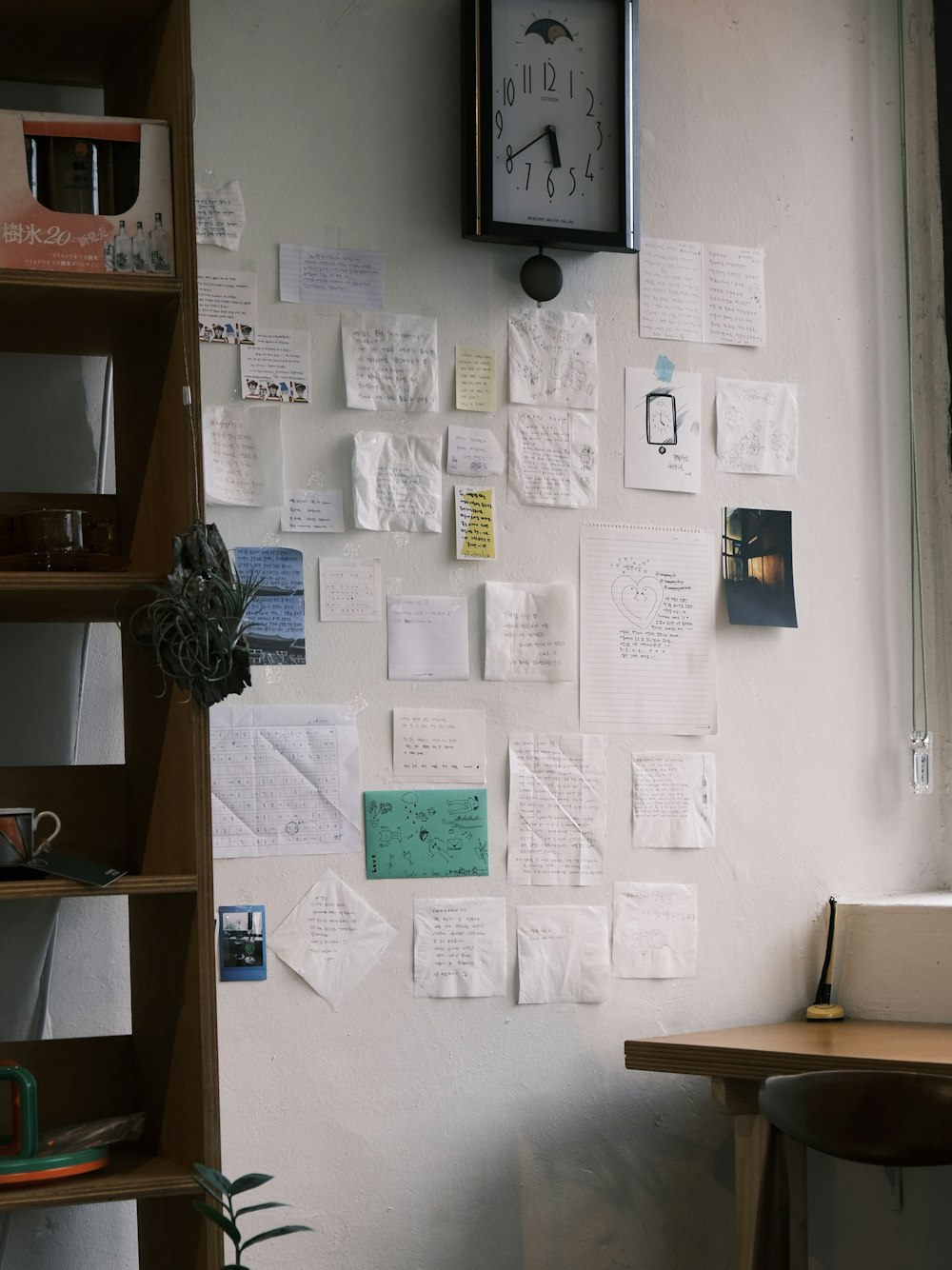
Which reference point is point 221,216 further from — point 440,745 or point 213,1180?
point 213,1180

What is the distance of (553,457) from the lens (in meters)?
2.43

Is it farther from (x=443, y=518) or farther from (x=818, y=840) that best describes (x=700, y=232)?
(x=818, y=840)

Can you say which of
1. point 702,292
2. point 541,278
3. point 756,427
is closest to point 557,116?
point 541,278

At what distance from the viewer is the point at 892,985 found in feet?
8.06

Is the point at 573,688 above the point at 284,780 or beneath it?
above

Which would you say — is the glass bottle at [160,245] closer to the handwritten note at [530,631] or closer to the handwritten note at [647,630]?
the handwritten note at [530,631]

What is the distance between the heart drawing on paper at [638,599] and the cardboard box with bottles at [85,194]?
39.2 inches

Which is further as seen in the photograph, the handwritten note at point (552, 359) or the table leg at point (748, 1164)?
the handwritten note at point (552, 359)

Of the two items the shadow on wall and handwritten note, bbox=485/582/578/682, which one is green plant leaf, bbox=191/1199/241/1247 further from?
handwritten note, bbox=485/582/578/682

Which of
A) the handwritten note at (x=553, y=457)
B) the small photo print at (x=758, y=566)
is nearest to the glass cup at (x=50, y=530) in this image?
the handwritten note at (x=553, y=457)

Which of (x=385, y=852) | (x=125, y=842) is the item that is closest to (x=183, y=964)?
(x=125, y=842)

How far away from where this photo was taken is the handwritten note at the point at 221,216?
225 centimetres

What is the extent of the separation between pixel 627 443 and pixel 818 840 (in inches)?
31.8

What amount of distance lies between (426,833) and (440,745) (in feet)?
0.48
